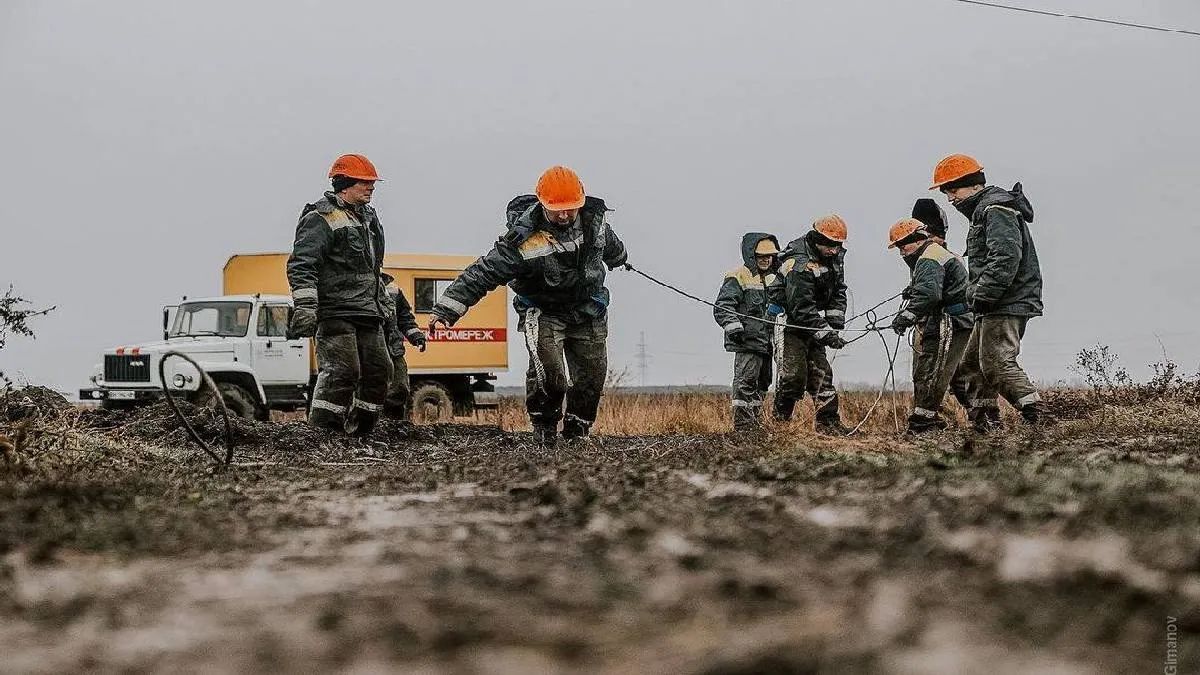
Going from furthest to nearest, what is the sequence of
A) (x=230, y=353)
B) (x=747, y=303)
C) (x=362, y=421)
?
(x=230, y=353)
(x=747, y=303)
(x=362, y=421)

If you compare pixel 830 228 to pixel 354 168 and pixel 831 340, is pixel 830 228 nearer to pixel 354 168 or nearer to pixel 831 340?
pixel 831 340

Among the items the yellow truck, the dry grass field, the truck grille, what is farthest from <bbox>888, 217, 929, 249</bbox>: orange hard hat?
the truck grille

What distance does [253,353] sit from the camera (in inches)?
690

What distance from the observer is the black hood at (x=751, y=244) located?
491 inches

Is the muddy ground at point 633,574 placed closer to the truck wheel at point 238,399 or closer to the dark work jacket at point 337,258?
the dark work jacket at point 337,258

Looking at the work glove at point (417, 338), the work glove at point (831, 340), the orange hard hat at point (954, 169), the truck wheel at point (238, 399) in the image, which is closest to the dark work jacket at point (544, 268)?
the work glove at point (417, 338)

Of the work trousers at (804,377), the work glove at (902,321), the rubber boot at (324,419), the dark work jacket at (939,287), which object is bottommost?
the rubber boot at (324,419)

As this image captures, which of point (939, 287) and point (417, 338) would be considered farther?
point (417, 338)

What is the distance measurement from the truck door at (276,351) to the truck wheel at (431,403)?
2.18 m

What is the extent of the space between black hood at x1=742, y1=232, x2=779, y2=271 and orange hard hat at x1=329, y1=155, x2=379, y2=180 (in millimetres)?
4183

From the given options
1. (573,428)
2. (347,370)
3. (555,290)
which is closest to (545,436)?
(573,428)

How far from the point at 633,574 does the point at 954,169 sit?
7805 mm

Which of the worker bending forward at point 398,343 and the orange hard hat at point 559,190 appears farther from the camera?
the worker bending forward at point 398,343

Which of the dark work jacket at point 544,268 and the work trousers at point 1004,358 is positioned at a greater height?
the dark work jacket at point 544,268
